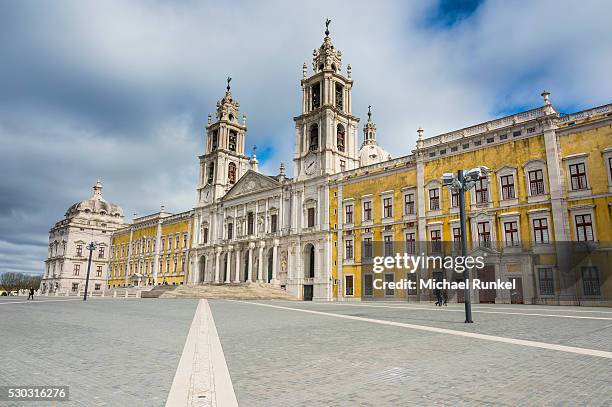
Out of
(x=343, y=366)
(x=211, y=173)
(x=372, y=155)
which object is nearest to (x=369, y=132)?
(x=372, y=155)

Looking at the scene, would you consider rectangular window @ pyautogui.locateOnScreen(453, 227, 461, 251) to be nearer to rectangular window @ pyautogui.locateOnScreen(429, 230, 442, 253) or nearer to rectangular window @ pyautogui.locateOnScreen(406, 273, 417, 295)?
rectangular window @ pyautogui.locateOnScreen(429, 230, 442, 253)

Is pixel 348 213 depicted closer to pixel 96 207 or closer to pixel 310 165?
pixel 310 165

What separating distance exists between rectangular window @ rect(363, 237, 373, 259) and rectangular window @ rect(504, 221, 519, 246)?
1246cm

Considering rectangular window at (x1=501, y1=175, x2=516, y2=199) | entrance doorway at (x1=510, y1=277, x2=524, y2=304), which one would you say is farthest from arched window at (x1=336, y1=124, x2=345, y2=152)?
entrance doorway at (x1=510, y1=277, x2=524, y2=304)

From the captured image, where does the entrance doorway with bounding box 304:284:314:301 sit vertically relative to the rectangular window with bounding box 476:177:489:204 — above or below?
below

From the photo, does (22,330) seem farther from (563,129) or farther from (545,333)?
(563,129)

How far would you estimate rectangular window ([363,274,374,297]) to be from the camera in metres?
37.8

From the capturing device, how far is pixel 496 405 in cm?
447

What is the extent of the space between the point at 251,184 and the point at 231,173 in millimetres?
10706

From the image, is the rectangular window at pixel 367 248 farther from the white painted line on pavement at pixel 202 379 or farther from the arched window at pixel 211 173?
the arched window at pixel 211 173

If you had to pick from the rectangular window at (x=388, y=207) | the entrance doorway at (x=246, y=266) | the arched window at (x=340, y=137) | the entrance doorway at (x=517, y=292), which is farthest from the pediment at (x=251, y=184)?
the entrance doorway at (x=517, y=292)

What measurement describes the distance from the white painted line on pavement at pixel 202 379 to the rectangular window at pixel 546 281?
2576cm

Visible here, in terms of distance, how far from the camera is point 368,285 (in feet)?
125

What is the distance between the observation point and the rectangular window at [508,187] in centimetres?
2986
